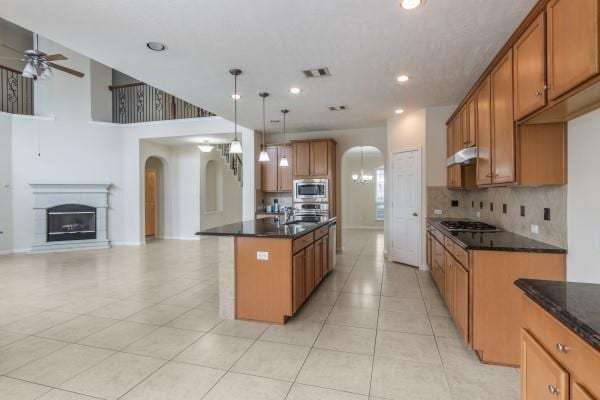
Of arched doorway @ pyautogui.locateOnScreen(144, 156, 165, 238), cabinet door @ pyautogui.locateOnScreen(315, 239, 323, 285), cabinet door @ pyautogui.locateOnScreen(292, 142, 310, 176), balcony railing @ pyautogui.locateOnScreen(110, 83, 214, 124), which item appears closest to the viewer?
cabinet door @ pyautogui.locateOnScreen(315, 239, 323, 285)

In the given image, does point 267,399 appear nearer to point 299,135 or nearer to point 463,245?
point 463,245

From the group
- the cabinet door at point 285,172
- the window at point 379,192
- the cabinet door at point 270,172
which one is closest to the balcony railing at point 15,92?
the cabinet door at point 270,172

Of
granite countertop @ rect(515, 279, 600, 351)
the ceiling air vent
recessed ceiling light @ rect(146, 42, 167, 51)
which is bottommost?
granite countertop @ rect(515, 279, 600, 351)

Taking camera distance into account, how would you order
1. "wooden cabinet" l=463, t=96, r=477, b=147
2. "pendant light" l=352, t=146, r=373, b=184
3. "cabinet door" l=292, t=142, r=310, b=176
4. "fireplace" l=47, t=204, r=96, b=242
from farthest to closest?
"pendant light" l=352, t=146, r=373, b=184 < "fireplace" l=47, t=204, r=96, b=242 < "cabinet door" l=292, t=142, r=310, b=176 < "wooden cabinet" l=463, t=96, r=477, b=147

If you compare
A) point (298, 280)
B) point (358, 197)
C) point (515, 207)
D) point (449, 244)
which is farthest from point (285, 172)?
point (358, 197)

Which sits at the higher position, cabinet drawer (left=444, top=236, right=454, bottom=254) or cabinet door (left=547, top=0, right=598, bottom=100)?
cabinet door (left=547, top=0, right=598, bottom=100)

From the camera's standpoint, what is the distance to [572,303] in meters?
1.15

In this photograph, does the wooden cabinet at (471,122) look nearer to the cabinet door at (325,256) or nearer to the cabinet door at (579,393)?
the cabinet door at (325,256)

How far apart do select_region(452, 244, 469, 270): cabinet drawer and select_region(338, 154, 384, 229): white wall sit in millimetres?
8478

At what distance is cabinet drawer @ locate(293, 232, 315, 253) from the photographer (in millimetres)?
3238

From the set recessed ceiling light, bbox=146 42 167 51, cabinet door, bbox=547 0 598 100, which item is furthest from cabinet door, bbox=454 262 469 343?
recessed ceiling light, bbox=146 42 167 51

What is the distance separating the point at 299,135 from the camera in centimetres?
721

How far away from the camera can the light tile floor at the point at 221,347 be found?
2.05m

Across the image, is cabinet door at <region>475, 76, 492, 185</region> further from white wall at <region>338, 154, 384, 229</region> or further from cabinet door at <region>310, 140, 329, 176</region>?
white wall at <region>338, 154, 384, 229</region>
